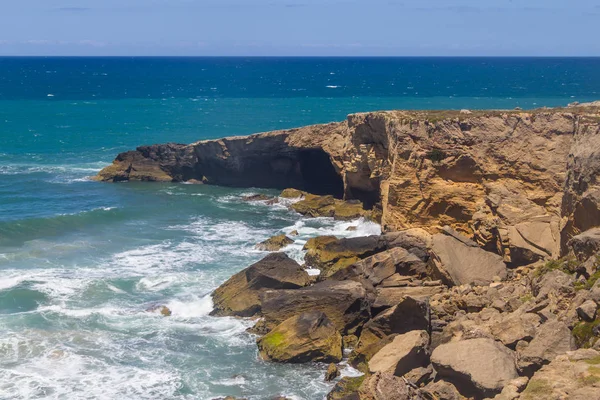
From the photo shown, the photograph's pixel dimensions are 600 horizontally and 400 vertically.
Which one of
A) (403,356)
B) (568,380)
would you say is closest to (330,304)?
(403,356)

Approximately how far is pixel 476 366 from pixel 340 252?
1792 centimetres

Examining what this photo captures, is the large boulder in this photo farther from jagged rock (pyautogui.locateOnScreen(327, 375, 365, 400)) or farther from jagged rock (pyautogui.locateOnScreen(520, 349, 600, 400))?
jagged rock (pyautogui.locateOnScreen(520, 349, 600, 400))

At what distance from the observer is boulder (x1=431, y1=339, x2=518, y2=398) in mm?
19125

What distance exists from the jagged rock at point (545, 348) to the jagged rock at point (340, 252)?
16253 millimetres

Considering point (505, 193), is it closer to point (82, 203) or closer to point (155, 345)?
point (155, 345)

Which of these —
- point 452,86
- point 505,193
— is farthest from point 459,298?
point 452,86

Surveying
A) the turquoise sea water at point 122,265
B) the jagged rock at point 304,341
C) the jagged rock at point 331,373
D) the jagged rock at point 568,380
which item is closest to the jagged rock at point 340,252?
the turquoise sea water at point 122,265

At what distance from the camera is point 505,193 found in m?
34.2

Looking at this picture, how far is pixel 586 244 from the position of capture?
78.9ft

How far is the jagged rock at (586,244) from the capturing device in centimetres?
2369

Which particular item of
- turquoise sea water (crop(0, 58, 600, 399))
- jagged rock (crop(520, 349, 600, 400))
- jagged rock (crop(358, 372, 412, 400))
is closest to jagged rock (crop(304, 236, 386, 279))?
turquoise sea water (crop(0, 58, 600, 399))

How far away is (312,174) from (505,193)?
91.2ft

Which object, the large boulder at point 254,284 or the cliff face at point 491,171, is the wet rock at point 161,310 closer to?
the large boulder at point 254,284

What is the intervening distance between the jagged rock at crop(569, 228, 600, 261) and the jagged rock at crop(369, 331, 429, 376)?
245 inches
